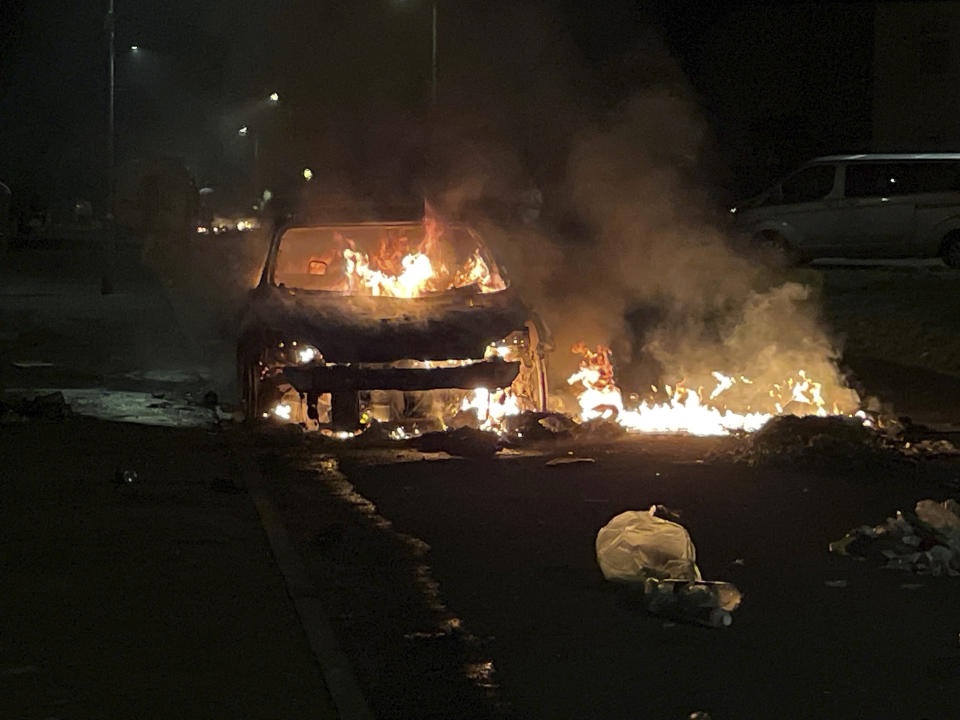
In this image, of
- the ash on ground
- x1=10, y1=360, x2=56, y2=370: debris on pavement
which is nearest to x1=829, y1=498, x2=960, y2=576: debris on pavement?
the ash on ground

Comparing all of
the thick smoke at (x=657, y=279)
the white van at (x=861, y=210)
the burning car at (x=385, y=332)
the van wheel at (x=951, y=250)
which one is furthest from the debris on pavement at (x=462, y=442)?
the van wheel at (x=951, y=250)

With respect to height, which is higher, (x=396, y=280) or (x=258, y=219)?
(x=258, y=219)

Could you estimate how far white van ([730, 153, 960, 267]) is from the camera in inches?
1018

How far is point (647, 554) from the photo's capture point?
716 centimetres

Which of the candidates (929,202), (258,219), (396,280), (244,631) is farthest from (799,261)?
(258,219)

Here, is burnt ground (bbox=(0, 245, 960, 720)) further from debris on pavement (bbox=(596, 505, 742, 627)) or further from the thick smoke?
the thick smoke

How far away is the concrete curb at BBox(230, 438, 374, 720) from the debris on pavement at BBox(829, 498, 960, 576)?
259 cm

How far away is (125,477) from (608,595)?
3.98m

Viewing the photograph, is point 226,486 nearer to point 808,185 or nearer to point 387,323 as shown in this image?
point 387,323

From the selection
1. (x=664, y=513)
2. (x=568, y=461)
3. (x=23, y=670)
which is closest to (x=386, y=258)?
(x=568, y=461)

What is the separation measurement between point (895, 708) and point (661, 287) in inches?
418

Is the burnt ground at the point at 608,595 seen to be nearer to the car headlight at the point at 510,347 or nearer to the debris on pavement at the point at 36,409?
the car headlight at the point at 510,347

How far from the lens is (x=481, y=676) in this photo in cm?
586

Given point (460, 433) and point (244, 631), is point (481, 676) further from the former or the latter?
point (460, 433)
